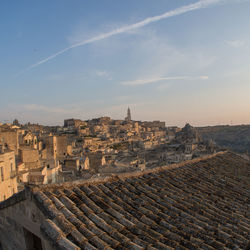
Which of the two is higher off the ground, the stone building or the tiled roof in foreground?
the tiled roof in foreground

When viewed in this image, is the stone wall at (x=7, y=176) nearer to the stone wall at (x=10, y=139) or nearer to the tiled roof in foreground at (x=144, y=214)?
the stone wall at (x=10, y=139)

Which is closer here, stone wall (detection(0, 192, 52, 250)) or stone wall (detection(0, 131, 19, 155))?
stone wall (detection(0, 192, 52, 250))

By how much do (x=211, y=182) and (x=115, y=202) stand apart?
11.1ft

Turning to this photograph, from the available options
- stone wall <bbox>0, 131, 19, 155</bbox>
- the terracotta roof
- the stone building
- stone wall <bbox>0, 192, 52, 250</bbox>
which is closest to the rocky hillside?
stone wall <bbox>0, 131, 19, 155</bbox>

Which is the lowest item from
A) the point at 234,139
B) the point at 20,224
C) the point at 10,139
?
the point at 234,139

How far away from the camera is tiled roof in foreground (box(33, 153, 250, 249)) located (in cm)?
294

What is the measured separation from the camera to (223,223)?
3.84 metres

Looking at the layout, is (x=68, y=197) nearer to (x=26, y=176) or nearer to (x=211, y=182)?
(x=211, y=182)

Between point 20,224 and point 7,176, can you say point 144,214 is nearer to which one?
point 20,224

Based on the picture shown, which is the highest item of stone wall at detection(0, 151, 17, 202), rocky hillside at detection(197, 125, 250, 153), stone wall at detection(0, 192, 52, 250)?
stone wall at detection(0, 192, 52, 250)

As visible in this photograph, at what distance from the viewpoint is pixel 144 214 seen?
3760 millimetres

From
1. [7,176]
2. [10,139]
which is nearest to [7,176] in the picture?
[7,176]

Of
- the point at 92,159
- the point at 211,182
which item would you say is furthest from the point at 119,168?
A: the point at 211,182

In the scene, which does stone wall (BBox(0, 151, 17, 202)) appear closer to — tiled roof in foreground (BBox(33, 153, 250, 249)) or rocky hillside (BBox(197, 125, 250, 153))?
tiled roof in foreground (BBox(33, 153, 250, 249))
